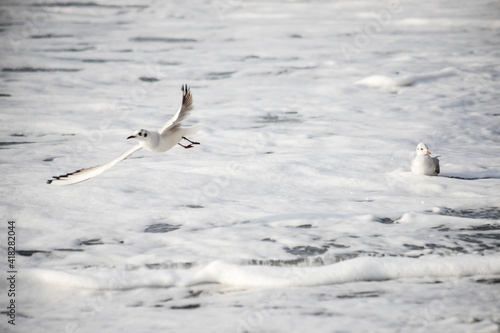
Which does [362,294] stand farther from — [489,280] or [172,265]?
[172,265]

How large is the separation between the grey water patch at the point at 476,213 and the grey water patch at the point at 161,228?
185 cm

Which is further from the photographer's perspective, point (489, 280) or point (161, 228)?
point (161, 228)

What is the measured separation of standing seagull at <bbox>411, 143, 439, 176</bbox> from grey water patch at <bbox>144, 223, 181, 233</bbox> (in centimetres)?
209

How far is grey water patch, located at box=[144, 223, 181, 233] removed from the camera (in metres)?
4.10

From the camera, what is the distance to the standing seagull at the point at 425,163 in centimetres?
500

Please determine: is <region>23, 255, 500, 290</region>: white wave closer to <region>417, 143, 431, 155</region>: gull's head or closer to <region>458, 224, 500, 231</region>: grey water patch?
<region>458, 224, 500, 231</region>: grey water patch

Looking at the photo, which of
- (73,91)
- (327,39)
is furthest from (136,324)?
(327,39)

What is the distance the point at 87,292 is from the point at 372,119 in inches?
184

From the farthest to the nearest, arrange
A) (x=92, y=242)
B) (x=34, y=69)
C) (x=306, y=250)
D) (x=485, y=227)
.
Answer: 1. (x=34, y=69)
2. (x=485, y=227)
3. (x=92, y=242)
4. (x=306, y=250)

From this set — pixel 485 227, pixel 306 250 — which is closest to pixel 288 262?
pixel 306 250

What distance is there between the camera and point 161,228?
4137 mm

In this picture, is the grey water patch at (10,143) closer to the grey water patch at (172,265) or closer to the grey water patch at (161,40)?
the grey water patch at (172,265)

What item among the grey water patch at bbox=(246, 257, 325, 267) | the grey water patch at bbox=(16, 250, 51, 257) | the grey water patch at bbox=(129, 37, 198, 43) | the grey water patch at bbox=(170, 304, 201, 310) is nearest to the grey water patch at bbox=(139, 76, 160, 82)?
the grey water patch at bbox=(129, 37, 198, 43)

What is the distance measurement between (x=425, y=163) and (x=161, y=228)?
7.33ft
